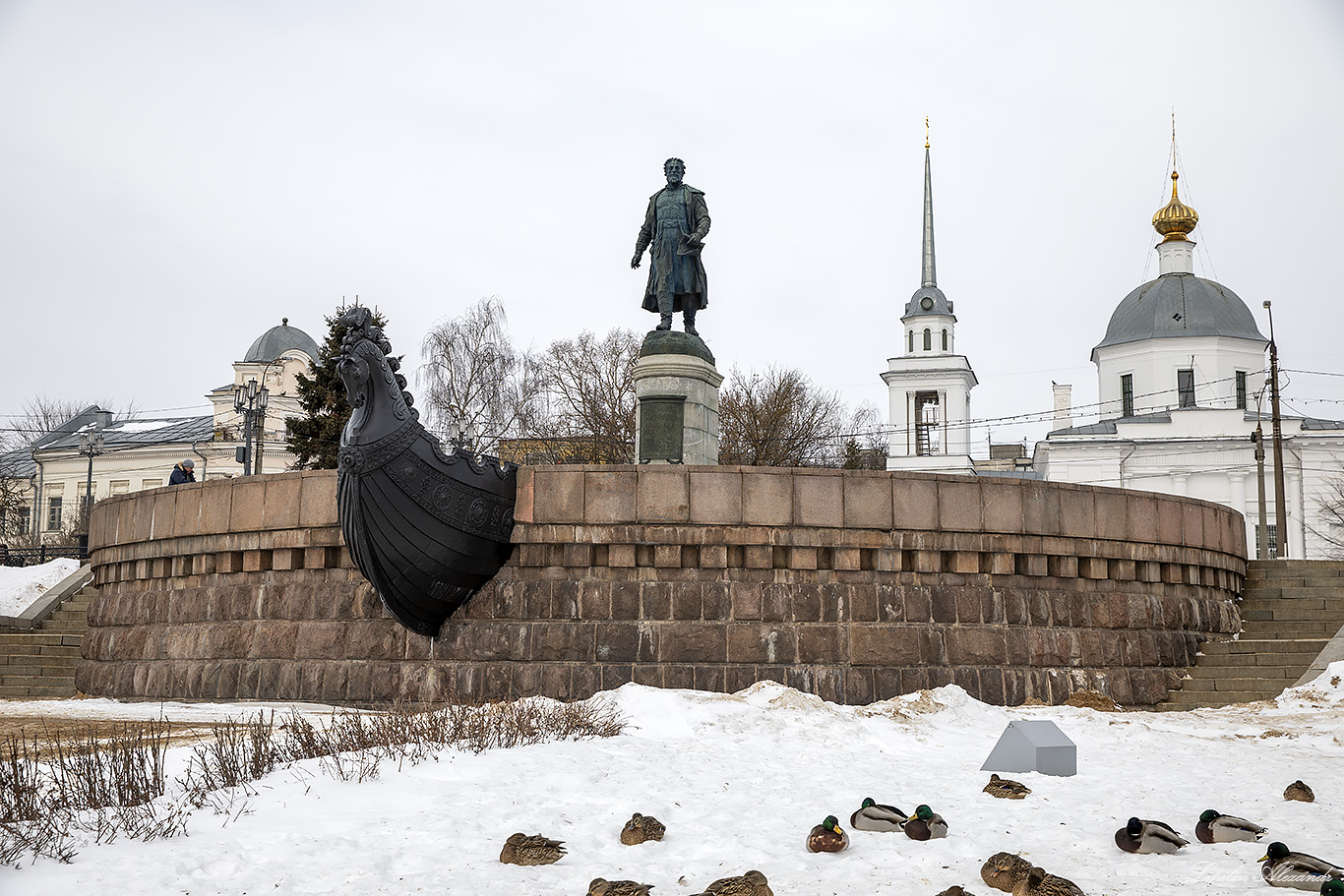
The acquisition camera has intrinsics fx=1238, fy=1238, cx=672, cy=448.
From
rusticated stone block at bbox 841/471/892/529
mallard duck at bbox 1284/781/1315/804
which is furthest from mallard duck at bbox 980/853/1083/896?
rusticated stone block at bbox 841/471/892/529

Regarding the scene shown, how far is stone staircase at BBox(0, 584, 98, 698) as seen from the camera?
50.1ft

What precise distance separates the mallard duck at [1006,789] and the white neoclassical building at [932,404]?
52662 mm

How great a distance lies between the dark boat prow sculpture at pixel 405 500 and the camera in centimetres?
1066

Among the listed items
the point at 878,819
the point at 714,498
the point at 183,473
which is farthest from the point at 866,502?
the point at 183,473

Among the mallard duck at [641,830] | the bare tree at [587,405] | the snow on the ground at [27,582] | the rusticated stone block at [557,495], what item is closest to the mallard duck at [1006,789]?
the mallard duck at [641,830]

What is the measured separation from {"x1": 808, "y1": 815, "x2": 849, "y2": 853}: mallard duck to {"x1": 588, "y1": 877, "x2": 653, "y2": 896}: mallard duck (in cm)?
105

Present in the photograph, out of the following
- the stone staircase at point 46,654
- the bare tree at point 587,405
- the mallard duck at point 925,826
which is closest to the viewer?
the mallard duck at point 925,826

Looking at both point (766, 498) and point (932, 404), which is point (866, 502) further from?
point (932, 404)

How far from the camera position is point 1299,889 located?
538 cm

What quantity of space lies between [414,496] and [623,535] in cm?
204

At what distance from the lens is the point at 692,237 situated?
1636 centimetres

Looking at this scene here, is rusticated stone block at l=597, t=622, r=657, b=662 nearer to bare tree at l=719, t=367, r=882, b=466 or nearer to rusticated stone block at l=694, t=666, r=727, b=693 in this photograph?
rusticated stone block at l=694, t=666, r=727, b=693

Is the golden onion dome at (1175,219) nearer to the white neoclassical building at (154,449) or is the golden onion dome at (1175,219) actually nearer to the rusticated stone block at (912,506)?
the white neoclassical building at (154,449)

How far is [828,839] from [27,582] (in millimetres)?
17780
